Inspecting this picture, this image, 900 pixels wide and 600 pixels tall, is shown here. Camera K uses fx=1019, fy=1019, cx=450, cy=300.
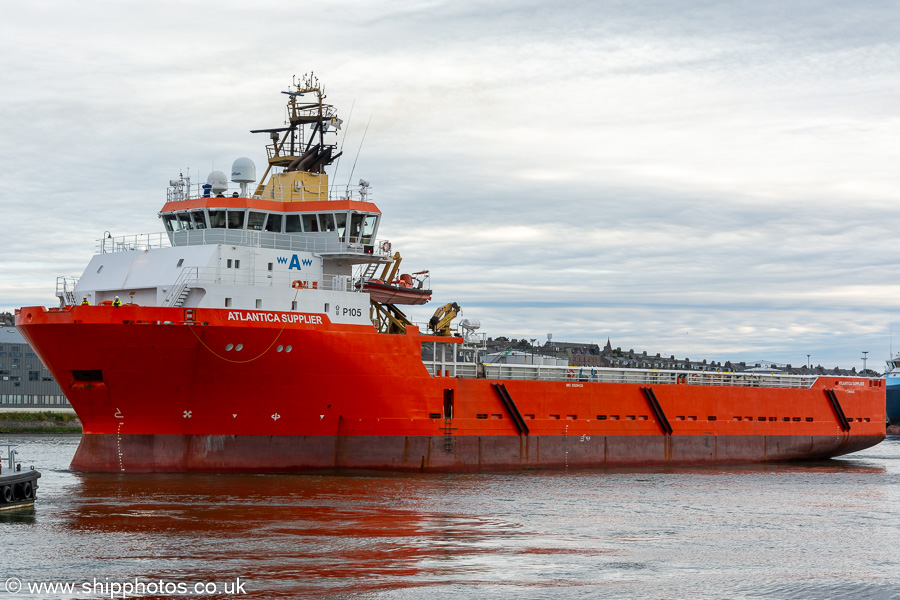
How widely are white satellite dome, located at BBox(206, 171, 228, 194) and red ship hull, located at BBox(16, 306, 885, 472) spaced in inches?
194

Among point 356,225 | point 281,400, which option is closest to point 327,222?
point 356,225

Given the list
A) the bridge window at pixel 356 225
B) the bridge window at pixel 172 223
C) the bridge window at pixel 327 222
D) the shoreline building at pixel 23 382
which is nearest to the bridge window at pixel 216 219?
the bridge window at pixel 172 223

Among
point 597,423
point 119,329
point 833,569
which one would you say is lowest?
point 833,569

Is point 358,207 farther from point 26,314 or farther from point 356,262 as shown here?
point 26,314

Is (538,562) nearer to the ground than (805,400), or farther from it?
nearer to the ground

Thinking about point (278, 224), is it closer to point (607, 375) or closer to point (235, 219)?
point (235, 219)

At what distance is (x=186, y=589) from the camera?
48.1ft

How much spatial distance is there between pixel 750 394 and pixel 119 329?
24509 mm

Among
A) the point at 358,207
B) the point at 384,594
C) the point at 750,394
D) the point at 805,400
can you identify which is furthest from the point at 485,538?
the point at 805,400

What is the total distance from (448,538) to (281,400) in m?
8.89

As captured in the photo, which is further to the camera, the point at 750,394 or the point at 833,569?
the point at 750,394

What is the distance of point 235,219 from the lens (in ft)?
93.6

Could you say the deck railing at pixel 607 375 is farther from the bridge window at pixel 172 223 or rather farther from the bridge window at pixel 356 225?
the bridge window at pixel 172 223

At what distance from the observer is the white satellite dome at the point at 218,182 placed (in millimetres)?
28859
